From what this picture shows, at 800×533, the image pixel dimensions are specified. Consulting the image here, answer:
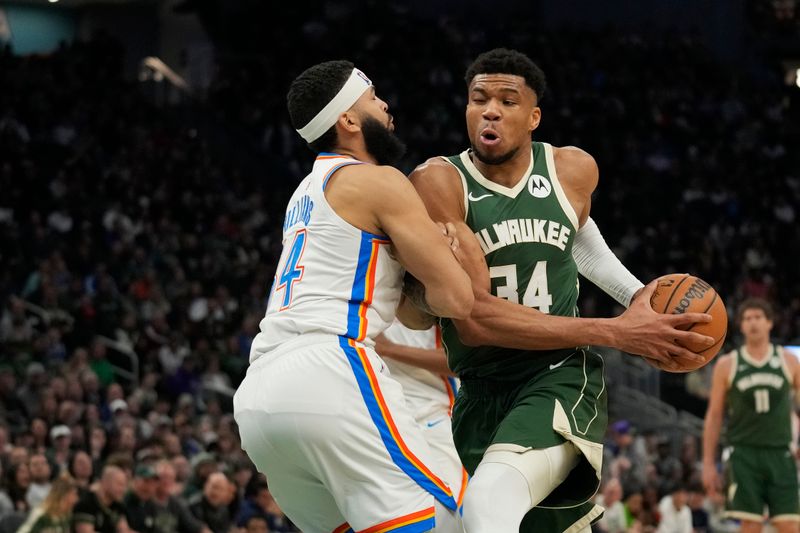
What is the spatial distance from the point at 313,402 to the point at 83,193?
46.2ft

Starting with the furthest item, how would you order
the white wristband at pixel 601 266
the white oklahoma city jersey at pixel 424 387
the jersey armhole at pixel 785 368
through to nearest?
the jersey armhole at pixel 785 368 → the white oklahoma city jersey at pixel 424 387 → the white wristband at pixel 601 266

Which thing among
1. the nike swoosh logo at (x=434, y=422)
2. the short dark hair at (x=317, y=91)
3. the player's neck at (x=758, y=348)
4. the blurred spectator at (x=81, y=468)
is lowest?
the blurred spectator at (x=81, y=468)

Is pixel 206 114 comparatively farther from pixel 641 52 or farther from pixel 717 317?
pixel 717 317

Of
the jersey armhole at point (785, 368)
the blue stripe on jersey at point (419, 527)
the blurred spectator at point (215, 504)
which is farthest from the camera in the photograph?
the blurred spectator at point (215, 504)

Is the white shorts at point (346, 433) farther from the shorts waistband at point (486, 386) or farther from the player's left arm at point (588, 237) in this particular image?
the player's left arm at point (588, 237)

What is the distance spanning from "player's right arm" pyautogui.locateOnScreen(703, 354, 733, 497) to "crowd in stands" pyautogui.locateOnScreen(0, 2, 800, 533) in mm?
2966

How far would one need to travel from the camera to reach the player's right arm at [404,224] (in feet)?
14.0

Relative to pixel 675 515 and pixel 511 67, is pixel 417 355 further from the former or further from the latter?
pixel 675 515

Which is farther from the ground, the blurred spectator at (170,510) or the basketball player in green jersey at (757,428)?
the basketball player in green jersey at (757,428)

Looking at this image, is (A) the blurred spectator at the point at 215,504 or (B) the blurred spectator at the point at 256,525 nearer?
(B) the blurred spectator at the point at 256,525

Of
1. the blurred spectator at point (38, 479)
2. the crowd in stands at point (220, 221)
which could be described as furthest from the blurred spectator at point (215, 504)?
the blurred spectator at point (38, 479)

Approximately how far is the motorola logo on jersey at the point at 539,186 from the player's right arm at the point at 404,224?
0.67 m

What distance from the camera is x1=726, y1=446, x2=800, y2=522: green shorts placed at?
8758 millimetres

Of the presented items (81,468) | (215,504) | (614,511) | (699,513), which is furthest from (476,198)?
(699,513)
